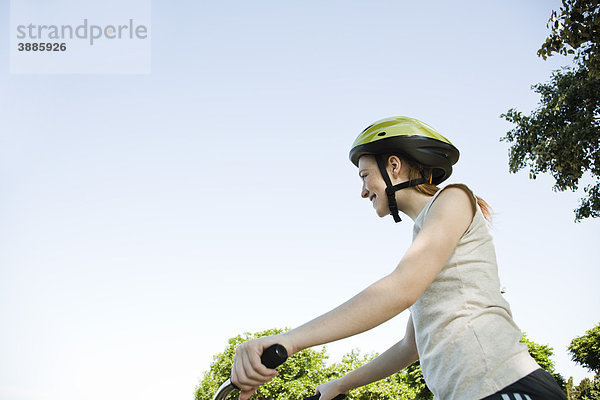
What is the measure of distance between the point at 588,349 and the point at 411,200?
141 feet

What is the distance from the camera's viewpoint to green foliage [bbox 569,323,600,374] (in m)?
37.7

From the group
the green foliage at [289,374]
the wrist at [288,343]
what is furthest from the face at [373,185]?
the green foliage at [289,374]

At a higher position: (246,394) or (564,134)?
(564,134)

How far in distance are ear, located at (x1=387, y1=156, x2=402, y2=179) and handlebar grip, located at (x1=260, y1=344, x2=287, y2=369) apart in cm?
150

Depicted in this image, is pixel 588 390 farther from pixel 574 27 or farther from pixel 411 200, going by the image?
pixel 411 200

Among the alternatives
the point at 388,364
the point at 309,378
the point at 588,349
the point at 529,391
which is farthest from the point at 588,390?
the point at 529,391

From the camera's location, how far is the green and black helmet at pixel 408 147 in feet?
9.61

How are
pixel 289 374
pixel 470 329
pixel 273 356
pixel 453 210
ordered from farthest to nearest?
pixel 289 374, pixel 453 210, pixel 470 329, pixel 273 356

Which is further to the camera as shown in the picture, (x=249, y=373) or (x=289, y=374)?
(x=289, y=374)

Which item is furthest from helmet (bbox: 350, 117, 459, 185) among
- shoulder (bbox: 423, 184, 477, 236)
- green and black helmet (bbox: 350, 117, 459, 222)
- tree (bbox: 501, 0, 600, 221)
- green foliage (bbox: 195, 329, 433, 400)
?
green foliage (bbox: 195, 329, 433, 400)

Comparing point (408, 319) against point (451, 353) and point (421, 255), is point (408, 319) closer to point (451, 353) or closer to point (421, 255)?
point (451, 353)

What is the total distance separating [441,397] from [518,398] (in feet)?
1.16

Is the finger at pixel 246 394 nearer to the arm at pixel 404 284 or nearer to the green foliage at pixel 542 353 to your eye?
the arm at pixel 404 284

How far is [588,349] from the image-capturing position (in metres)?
38.0
